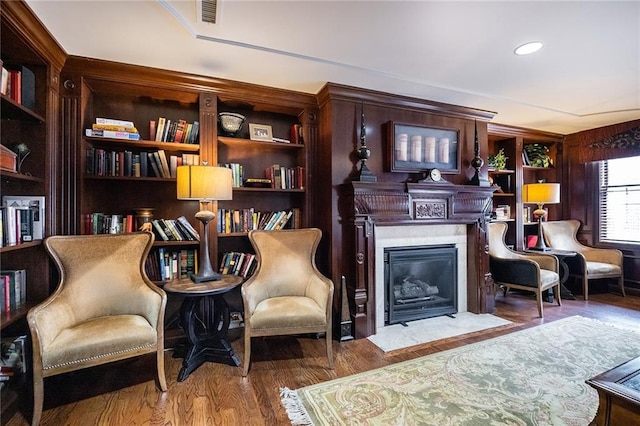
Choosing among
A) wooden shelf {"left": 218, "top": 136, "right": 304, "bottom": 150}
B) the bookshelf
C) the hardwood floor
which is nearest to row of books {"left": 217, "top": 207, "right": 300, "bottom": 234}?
wooden shelf {"left": 218, "top": 136, "right": 304, "bottom": 150}

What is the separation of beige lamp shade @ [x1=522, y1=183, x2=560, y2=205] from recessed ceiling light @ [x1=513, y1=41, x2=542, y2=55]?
2.43 metres

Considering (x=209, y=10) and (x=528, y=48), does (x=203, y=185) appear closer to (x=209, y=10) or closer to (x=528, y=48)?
(x=209, y=10)

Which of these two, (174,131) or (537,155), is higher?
(537,155)

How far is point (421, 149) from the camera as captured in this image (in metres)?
3.22

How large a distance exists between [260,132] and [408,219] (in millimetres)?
1701

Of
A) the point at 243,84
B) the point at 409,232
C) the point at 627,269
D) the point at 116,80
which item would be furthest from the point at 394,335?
the point at 627,269

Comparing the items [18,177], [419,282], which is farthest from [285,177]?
[18,177]

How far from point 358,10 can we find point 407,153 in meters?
1.61

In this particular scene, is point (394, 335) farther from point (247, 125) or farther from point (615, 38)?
point (615, 38)

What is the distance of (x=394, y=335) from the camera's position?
2848 millimetres

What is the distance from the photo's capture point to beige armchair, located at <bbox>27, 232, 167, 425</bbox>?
1.69 metres

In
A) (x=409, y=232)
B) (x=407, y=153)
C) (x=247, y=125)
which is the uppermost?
(x=247, y=125)

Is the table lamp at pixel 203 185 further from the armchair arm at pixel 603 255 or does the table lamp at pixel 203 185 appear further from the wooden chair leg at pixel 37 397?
the armchair arm at pixel 603 255

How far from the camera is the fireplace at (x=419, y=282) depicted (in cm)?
310
